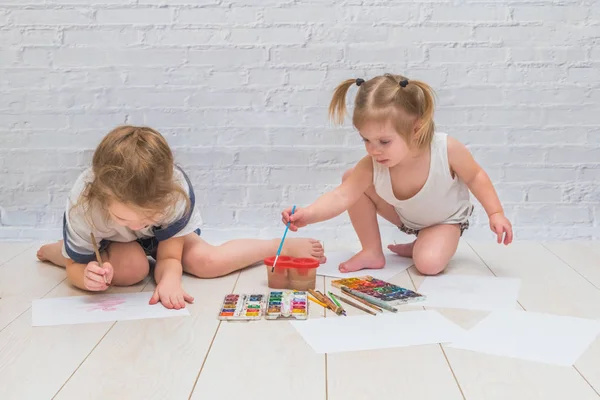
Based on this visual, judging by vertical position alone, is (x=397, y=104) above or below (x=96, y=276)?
above

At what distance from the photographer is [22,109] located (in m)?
2.16

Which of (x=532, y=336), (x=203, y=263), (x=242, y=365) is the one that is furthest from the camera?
(x=203, y=263)

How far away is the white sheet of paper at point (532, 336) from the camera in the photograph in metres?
1.14

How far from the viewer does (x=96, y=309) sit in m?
1.42

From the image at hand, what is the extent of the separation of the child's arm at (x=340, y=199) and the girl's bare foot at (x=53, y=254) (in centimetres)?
64

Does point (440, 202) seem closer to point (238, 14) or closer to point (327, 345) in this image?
point (327, 345)

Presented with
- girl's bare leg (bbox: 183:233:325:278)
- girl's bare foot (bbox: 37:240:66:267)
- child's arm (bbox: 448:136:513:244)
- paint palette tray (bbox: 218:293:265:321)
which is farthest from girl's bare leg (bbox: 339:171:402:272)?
girl's bare foot (bbox: 37:240:66:267)

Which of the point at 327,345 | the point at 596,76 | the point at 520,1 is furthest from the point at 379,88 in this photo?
the point at 596,76

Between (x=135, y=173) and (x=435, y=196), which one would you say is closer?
(x=135, y=173)

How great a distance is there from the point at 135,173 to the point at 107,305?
0.32 metres

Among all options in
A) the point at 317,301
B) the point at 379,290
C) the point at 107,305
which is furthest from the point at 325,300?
the point at 107,305

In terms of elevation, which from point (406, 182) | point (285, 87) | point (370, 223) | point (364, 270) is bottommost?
point (364, 270)

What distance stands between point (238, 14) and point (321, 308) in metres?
1.08

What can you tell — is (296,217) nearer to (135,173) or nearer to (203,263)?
(203,263)
